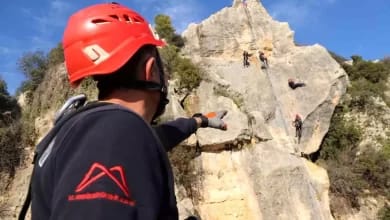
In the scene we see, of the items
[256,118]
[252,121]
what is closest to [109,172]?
[252,121]

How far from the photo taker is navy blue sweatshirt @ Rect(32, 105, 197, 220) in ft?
2.88

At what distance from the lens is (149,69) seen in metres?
1.24

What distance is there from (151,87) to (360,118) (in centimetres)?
1706

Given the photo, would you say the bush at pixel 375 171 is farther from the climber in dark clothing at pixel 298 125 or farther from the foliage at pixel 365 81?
the foliage at pixel 365 81

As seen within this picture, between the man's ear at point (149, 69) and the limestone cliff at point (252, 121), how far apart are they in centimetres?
806

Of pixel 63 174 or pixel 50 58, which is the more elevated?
pixel 50 58

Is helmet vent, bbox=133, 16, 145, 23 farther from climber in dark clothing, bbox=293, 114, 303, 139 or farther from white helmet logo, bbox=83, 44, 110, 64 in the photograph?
climber in dark clothing, bbox=293, 114, 303, 139

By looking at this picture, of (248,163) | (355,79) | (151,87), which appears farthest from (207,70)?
(151,87)

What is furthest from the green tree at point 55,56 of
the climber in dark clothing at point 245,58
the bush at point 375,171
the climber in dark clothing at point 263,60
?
the bush at point 375,171

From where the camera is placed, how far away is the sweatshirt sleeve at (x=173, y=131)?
2.69 meters

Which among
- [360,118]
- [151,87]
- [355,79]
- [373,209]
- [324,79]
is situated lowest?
[151,87]

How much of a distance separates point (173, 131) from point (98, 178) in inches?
76.6

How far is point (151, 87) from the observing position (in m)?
1.24

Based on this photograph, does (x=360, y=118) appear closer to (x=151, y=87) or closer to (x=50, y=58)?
(x=50, y=58)
